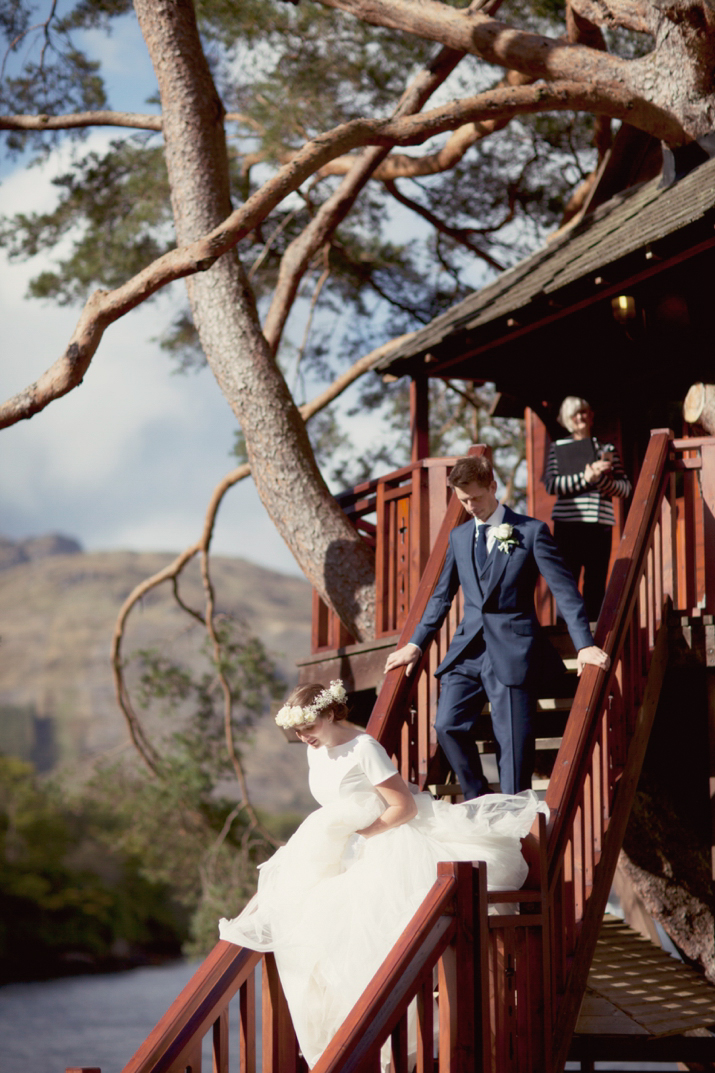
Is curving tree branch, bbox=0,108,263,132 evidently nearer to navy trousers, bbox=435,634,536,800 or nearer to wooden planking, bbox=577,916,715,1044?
navy trousers, bbox=435,634,536,800

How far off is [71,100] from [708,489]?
10853 millimetres

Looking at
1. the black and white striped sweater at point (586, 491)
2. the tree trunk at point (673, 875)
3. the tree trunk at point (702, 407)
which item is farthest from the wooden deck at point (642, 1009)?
the tree trunk at point (702, 407)

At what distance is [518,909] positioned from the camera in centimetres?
406

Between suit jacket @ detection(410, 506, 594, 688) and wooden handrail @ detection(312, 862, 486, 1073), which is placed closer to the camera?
wooden handrail @ detection(312, 862, 486, 1073)

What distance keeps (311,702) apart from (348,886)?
68 centimetres

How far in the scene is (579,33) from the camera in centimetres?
971

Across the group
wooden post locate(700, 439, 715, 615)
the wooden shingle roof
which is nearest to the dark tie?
wooden post locate(700, 439, 715, 615)

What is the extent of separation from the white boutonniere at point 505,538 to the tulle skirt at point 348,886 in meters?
1.19

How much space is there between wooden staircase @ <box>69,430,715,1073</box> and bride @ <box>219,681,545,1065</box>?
0.15m

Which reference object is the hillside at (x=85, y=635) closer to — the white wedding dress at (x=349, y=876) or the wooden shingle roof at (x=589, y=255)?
the wooden shingle roof at (x=589, y=255)

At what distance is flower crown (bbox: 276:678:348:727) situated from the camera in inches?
162

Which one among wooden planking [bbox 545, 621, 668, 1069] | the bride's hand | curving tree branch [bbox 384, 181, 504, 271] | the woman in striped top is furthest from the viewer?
curving tree branch [bbox 384, 181, 504, 271]

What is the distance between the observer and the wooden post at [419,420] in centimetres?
923

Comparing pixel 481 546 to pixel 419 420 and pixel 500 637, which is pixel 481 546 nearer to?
pixel 500 637
